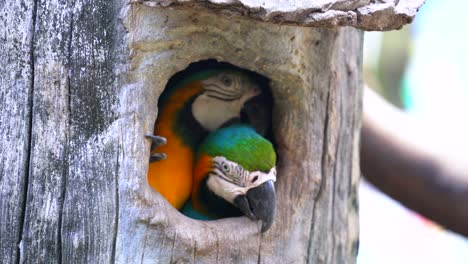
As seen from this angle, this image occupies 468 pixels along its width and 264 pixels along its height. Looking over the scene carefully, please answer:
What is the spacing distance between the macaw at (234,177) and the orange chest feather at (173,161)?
0.05 m

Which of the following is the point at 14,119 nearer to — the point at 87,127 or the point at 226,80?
the point at 87,127

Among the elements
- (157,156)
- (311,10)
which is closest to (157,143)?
(157,156)

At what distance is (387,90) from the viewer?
17.7 ft

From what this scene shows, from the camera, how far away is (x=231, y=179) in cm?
251

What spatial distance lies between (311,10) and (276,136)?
842 mm

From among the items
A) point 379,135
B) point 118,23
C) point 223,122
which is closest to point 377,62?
point 379,135

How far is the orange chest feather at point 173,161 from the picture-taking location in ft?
8.32

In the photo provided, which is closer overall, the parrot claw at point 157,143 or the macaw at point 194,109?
the parrot claw at point 157,143

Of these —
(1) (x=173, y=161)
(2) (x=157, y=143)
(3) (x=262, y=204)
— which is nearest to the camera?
(2) (x=157, y=143)

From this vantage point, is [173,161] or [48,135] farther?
[173,161]

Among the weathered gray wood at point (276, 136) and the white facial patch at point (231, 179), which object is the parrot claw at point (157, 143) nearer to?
the weathered gray wood at point (276, 136)

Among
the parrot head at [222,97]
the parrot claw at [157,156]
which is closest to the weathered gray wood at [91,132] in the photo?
the parrot claw at [157,156]

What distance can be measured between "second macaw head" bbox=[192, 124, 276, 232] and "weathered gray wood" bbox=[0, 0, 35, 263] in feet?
→ 2.50

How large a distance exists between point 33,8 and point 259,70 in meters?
0.74
